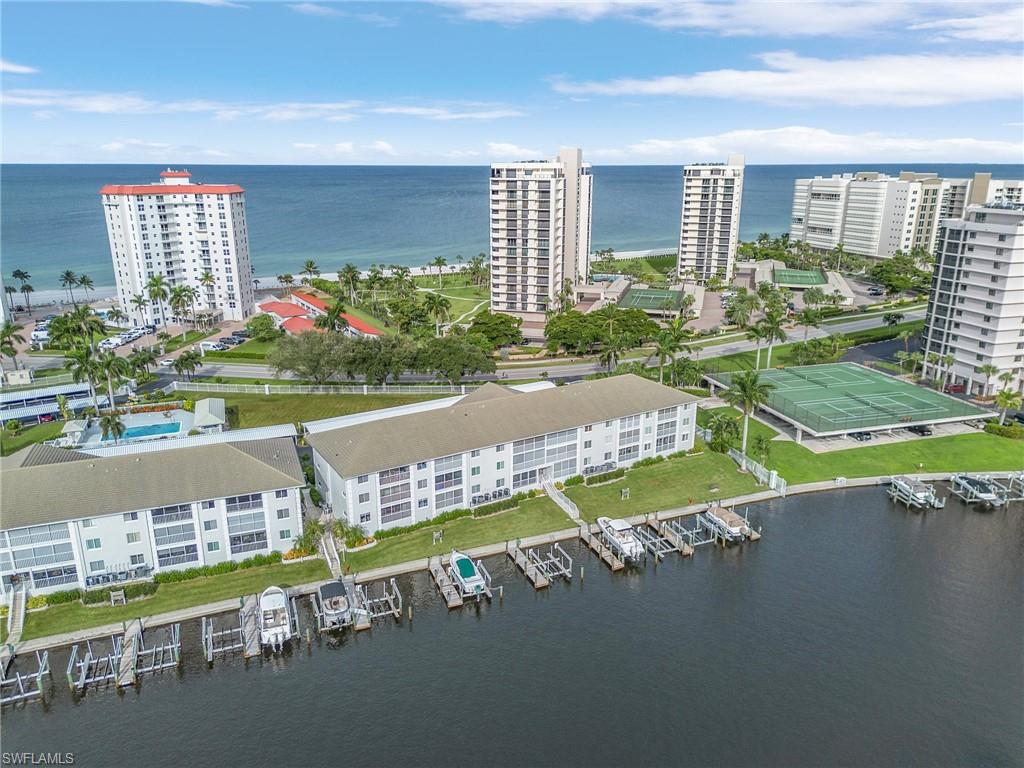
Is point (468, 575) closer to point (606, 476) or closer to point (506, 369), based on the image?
point (606, 476)

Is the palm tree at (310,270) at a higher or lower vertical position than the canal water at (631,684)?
higher

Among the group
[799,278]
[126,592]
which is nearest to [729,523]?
[126,592]

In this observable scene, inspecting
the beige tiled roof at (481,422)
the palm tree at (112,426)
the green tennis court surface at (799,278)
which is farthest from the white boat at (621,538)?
the green tennis court surface at (799,278)

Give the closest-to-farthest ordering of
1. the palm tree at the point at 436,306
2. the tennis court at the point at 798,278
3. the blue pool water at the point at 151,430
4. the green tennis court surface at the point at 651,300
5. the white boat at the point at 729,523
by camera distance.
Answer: the white boat at the point at 729,523, the blue pool water at the point at 151,430, the palm tree at the point at 436,306, the green tennis court surface at the point at 651,300, the tennis court at the point at 798,278

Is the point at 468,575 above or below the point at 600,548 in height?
Result: above

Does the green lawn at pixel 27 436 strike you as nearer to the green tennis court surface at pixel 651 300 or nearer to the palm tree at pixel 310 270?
the palm tree at pixel 310 270

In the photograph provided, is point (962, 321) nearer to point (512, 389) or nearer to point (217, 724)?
point (512, 389)

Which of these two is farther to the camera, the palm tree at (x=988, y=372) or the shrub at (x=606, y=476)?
the palm tree at (x=988, y=372)

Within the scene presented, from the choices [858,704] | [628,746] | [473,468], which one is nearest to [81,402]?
[473,468]
